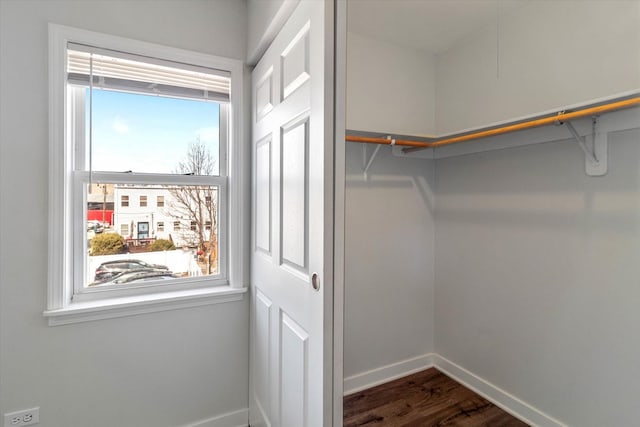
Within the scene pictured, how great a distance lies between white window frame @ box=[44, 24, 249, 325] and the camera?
4.26 feet

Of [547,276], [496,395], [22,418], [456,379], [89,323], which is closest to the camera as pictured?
[22,418]

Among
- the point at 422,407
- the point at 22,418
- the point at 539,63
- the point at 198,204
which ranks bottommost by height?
the point at 422,407

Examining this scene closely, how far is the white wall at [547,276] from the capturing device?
1.33 metres

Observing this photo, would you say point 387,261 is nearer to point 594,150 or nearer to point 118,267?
point 594,150

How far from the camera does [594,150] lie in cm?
139

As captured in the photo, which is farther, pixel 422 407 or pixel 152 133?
pixel 422 407

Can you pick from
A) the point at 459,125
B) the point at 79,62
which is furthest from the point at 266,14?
the point at 459,125

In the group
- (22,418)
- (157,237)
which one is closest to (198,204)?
(157,237)

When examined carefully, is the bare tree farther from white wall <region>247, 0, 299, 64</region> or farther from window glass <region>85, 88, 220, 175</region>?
white wall <region>247, 0, 299, 64</region>

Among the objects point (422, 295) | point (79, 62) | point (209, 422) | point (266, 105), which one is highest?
point (79, 62)

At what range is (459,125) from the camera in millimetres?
2107

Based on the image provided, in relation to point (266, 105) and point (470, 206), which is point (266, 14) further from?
point (470, 206)

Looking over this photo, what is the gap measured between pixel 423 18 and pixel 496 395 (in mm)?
2394

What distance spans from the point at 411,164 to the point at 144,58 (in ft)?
5.73
